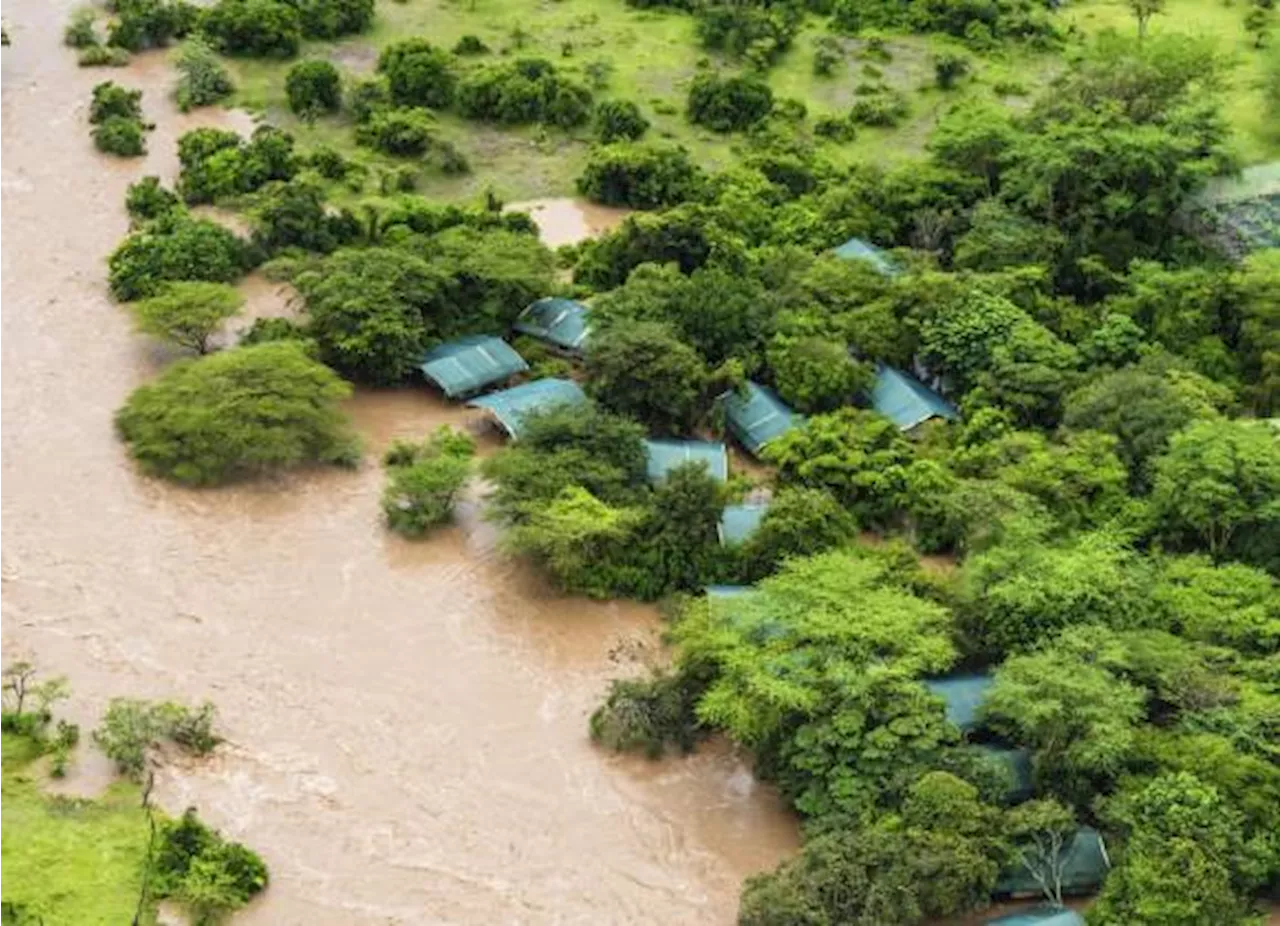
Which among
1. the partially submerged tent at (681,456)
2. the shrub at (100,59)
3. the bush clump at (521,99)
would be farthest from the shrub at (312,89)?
the partially submerged tent at (681,456)

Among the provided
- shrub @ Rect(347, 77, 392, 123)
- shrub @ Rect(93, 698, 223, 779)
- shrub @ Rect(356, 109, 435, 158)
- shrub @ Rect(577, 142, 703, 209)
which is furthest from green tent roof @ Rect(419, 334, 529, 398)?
shrub @ Rect(347, 77, 392, 123)

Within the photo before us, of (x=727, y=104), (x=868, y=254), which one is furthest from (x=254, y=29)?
(x=868, y=254)

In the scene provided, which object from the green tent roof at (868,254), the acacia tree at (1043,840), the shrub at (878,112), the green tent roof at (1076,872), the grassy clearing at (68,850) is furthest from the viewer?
the shrub at (878,112)

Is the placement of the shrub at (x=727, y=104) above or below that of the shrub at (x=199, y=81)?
above

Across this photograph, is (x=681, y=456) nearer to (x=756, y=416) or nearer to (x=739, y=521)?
(x=739, y=521)

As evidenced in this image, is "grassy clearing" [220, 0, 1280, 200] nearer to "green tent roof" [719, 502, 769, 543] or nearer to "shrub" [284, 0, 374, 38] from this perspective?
"shrub" [284, 0, 374, 38]

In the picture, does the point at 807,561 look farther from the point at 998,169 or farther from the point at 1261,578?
the point at 998,169

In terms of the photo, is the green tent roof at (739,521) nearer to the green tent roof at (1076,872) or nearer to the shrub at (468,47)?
the green tent roof at (1076,872)
